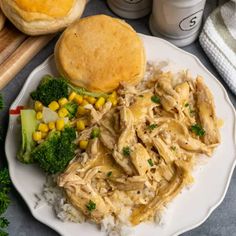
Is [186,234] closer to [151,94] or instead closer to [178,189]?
[178,189]

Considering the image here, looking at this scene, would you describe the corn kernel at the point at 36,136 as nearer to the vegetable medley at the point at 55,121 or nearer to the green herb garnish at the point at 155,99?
the vegetable medley at the point at 55,121

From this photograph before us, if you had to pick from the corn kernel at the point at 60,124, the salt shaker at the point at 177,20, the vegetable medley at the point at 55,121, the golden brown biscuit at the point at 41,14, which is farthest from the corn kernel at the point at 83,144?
the salt shaker at the point at 177,20

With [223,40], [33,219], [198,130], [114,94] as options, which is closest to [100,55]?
[114,94]

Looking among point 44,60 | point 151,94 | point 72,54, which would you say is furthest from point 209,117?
point 44,60

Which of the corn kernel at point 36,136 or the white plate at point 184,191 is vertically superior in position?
the corn kernel at point 36,136

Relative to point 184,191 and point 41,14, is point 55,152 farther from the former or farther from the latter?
point 41,14
